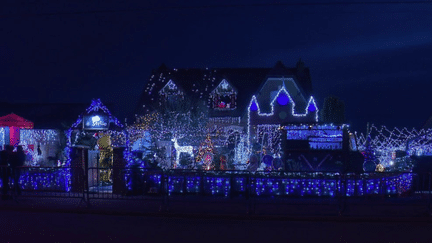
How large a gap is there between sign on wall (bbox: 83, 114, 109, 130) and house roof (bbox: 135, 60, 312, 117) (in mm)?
13083

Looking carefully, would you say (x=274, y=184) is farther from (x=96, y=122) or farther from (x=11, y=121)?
(x=11, y=121)

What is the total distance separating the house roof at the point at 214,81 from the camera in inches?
1288

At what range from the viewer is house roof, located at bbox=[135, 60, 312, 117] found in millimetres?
32719

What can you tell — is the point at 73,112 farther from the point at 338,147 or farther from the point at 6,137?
the point at 338,147

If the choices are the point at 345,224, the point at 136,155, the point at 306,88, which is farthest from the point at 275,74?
the point at 345,224

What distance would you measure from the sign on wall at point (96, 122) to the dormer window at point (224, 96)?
14.5 m

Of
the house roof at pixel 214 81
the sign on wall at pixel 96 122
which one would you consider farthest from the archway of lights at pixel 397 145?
the sign on wall at pixel 96 122

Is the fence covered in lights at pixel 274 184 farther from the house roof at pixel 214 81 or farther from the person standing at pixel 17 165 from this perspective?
the house roof at pixel 214 81

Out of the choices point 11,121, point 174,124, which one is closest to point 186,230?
point 174,124

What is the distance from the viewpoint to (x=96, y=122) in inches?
743

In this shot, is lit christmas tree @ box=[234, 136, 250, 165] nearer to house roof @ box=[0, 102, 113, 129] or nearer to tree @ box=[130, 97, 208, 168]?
tree @ box=[130, 97, 208, 168]

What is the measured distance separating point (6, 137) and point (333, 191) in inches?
790

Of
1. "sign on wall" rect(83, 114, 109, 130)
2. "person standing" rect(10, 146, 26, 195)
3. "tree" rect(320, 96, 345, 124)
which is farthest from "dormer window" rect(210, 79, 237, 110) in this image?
"person standing" rect(10, 146, 26, 195)

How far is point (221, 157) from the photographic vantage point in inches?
876
